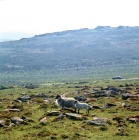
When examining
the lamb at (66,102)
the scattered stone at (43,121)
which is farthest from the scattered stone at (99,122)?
the lamb at (66,102)

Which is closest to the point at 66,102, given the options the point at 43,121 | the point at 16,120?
the point at 43,121

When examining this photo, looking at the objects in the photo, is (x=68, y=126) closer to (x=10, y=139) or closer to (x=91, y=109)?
(x=10, y=139)

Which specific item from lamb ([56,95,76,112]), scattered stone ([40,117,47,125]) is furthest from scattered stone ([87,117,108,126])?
lamb ([56,95,76,112])

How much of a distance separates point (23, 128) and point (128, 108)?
16.8 meters

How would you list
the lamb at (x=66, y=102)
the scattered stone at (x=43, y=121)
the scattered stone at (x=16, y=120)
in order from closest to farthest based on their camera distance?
the scattered stone at (x=43, y=121) < the scattered stone at (x=16, y=120) < the lamb at (x=66, y=102)

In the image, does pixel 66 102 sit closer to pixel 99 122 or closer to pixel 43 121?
pixel 43 121

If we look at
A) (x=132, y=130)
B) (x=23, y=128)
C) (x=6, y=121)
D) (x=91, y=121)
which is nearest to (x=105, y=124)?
(x=91, y=121)

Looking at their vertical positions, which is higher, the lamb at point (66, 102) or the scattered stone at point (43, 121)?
the lamb at point (66, 102)

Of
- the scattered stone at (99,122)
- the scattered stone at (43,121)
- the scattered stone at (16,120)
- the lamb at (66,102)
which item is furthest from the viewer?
the lamb at (66,102)

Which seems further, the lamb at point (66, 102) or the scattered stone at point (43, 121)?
the lamb at point (66, 102)

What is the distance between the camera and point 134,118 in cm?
3038

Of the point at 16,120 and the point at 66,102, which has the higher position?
the point at 66,102

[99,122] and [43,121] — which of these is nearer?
[99,122]

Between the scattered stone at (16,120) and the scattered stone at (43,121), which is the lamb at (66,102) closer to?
the scattered stone at (43,121)
